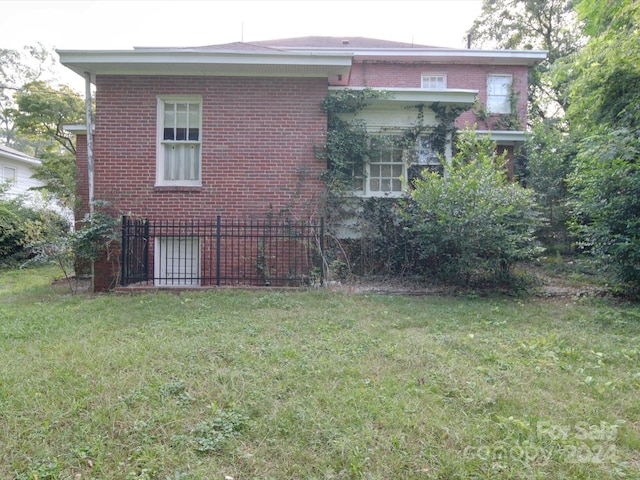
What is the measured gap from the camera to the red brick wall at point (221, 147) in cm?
812

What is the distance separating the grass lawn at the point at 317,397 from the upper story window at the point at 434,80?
12.6m

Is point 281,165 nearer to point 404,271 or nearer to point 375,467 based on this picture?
point 404,271

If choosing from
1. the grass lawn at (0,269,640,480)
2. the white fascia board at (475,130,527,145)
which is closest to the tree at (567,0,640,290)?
the grass lawn at (0,269,640,480)

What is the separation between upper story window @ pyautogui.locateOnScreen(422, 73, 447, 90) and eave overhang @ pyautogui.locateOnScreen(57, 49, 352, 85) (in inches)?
358

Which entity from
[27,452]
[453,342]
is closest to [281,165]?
[453,342]

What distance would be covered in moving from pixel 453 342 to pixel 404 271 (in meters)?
4.18

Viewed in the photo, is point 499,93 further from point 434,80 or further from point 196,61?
point 196,61

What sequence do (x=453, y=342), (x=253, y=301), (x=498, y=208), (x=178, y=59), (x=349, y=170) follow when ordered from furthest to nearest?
(x=349, y=170), (x=178, y=59), (x=498, y=208), (x=253, y=301), (x=453, y=342)

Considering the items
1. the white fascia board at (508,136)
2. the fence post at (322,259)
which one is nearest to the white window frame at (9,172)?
the fence post at (322,259)

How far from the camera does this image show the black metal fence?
7.77 meters

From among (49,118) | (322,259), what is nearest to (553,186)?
(322,259)

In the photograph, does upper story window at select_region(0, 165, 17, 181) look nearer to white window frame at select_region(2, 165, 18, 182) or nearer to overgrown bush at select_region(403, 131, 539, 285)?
white window frame at select_region(2, 165, 18, 182)

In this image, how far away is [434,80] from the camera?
15930mm

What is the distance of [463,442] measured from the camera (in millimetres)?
2477
